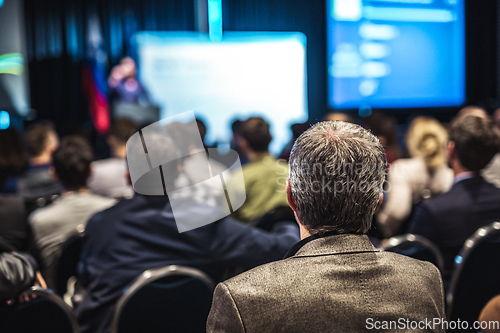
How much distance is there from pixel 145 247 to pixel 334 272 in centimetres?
98

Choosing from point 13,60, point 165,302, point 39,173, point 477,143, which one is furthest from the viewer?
point 13,60

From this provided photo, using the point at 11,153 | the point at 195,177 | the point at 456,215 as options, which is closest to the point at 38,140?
the point at 11,153

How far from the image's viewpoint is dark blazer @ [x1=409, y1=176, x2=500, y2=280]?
6.39 ft

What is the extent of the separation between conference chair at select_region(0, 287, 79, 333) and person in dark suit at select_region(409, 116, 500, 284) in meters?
1.54

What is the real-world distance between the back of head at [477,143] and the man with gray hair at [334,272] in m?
1.34

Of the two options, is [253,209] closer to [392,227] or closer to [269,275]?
[392,227]

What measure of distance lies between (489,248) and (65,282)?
1.99 m

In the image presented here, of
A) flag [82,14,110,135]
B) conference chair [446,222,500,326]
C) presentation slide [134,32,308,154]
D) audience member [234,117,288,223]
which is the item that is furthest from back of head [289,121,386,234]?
flag [82,14,110,135]

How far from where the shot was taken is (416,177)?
3.12 m

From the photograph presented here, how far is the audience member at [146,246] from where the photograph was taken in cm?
161

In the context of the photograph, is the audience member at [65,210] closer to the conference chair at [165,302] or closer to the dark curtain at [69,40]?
the conference chair at [165,302]

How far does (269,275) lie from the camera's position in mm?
819

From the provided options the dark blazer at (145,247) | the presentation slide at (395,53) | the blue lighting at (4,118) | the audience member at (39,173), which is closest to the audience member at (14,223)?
the audience member at (39,173)

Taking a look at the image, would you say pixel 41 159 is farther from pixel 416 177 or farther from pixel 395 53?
pixel 395 53
